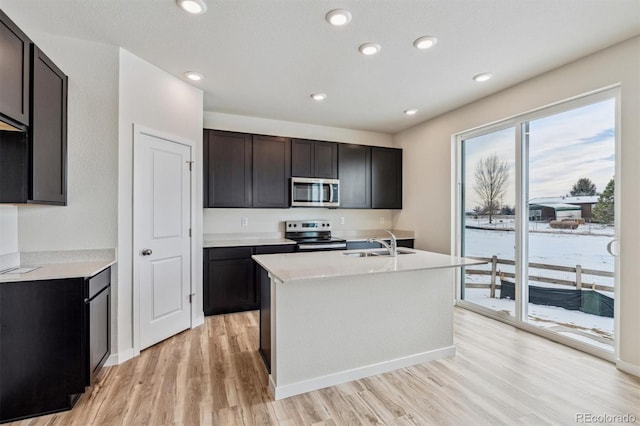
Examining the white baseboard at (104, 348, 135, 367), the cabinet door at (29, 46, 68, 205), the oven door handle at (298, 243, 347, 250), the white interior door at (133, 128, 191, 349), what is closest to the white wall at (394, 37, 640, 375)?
the oven door handle at (298, 243, 347, 250)

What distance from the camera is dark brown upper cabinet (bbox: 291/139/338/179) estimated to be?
4.36 meters

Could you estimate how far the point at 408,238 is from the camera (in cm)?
478

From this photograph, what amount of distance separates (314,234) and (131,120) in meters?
2.78

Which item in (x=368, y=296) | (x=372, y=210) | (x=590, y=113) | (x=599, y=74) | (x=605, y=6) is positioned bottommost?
(x=368, y=296)

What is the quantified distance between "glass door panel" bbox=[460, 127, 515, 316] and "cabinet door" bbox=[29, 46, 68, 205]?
392 cm

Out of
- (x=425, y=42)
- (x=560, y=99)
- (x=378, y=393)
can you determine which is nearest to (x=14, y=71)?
(x=425, y=42)

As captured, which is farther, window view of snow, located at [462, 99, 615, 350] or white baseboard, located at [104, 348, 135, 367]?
window view of snow, located at [462, 99, 615, 350]

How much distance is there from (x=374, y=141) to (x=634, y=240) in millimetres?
3565

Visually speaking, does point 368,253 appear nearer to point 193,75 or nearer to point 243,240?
point 243,240

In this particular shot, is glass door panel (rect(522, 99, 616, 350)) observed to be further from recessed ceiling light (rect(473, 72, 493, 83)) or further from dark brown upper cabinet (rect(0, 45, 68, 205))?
dark brown upper cabinet (rect(0, 45, 68, 205))

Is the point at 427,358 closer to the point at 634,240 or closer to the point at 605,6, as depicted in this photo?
the point at 634,240

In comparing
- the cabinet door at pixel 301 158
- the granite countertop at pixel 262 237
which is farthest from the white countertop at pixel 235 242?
the cabinet door at pixel 301 158

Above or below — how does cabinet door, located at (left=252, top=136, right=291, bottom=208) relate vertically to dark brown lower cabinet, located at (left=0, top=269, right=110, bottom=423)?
above

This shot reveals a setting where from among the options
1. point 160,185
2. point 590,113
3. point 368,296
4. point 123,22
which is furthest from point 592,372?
point 123,22
